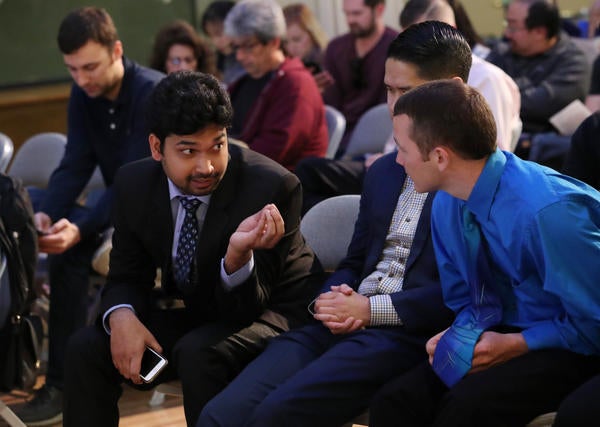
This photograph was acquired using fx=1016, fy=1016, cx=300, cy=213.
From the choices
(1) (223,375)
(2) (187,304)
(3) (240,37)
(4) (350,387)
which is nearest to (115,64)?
(3) (240,37)

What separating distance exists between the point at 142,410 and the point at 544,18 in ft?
9.68

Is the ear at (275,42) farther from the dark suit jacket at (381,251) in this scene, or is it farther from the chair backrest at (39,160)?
the dark suit jacket at (381,251)

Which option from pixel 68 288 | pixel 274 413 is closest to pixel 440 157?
pixel 274 413

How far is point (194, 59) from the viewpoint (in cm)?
523

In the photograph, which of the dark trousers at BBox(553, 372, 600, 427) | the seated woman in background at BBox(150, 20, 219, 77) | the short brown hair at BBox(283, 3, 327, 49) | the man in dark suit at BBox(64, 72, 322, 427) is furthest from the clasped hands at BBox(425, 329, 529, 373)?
the short brown hair at BBox(283, 3, 327, 49)

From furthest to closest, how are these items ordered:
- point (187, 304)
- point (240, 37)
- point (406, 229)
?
point (240, 37), point (187, 304), point (406, 229)

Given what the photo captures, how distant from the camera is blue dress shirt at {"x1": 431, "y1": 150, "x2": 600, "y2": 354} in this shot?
2.15 metres

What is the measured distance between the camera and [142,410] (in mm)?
3941

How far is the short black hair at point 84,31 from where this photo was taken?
4.07 metres

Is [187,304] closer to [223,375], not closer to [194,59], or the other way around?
[223,375]

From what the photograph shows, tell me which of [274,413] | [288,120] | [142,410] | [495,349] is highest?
[495,349]

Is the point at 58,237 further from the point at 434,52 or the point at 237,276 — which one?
the point at 434,52

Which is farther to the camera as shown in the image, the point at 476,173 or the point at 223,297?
the point at 223,297

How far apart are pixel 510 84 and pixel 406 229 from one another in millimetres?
1299
